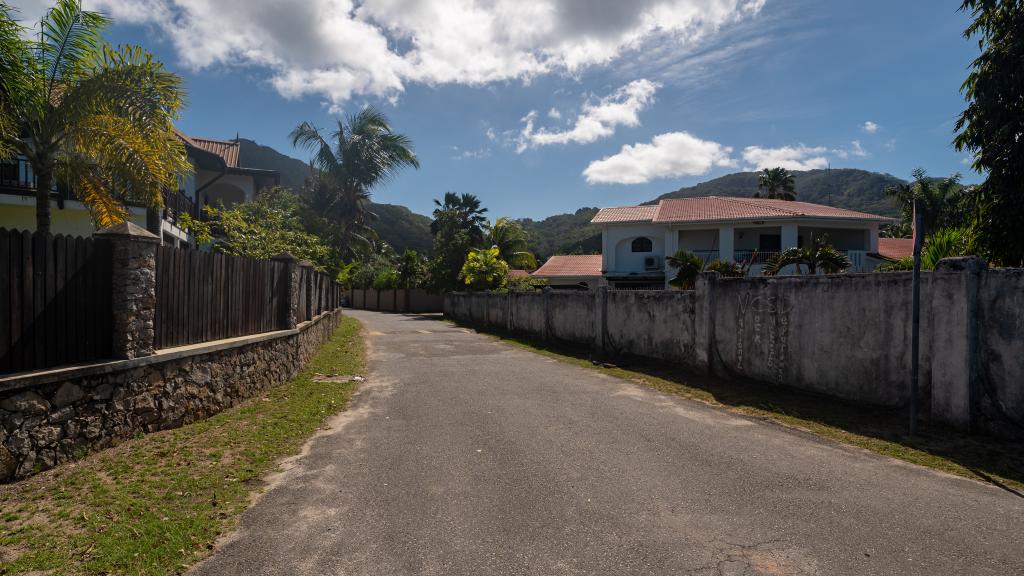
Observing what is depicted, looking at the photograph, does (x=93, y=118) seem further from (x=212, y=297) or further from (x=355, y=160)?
(x=355, y=160)

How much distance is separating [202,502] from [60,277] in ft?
9.50

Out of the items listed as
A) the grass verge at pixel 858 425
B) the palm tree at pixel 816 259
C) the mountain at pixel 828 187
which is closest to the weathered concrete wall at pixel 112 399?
the grass verge at pixel 858 425

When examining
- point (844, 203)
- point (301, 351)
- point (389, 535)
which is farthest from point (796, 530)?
point (844, 203)

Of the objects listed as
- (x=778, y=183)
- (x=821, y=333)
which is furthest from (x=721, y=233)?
(x=821, y=333)

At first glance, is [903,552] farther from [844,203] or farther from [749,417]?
[844,203]

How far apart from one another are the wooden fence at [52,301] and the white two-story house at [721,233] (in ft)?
81.2

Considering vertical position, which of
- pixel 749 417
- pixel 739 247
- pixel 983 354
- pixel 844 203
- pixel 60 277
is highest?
pixel 844 203

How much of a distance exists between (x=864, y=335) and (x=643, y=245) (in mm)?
23711

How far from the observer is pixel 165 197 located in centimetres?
1717

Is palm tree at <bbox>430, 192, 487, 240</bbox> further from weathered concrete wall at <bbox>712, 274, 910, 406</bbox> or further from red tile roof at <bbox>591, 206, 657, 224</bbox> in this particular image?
weathered concrete wall at <bbox>712, 274, 910, 406</bbox>

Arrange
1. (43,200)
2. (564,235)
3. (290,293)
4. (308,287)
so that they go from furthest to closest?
(564,235) → (308,287) → (290,293) → (43,200)

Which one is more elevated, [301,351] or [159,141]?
[159,141]

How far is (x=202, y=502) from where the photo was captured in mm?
4293

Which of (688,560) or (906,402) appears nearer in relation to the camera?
(688,560)
